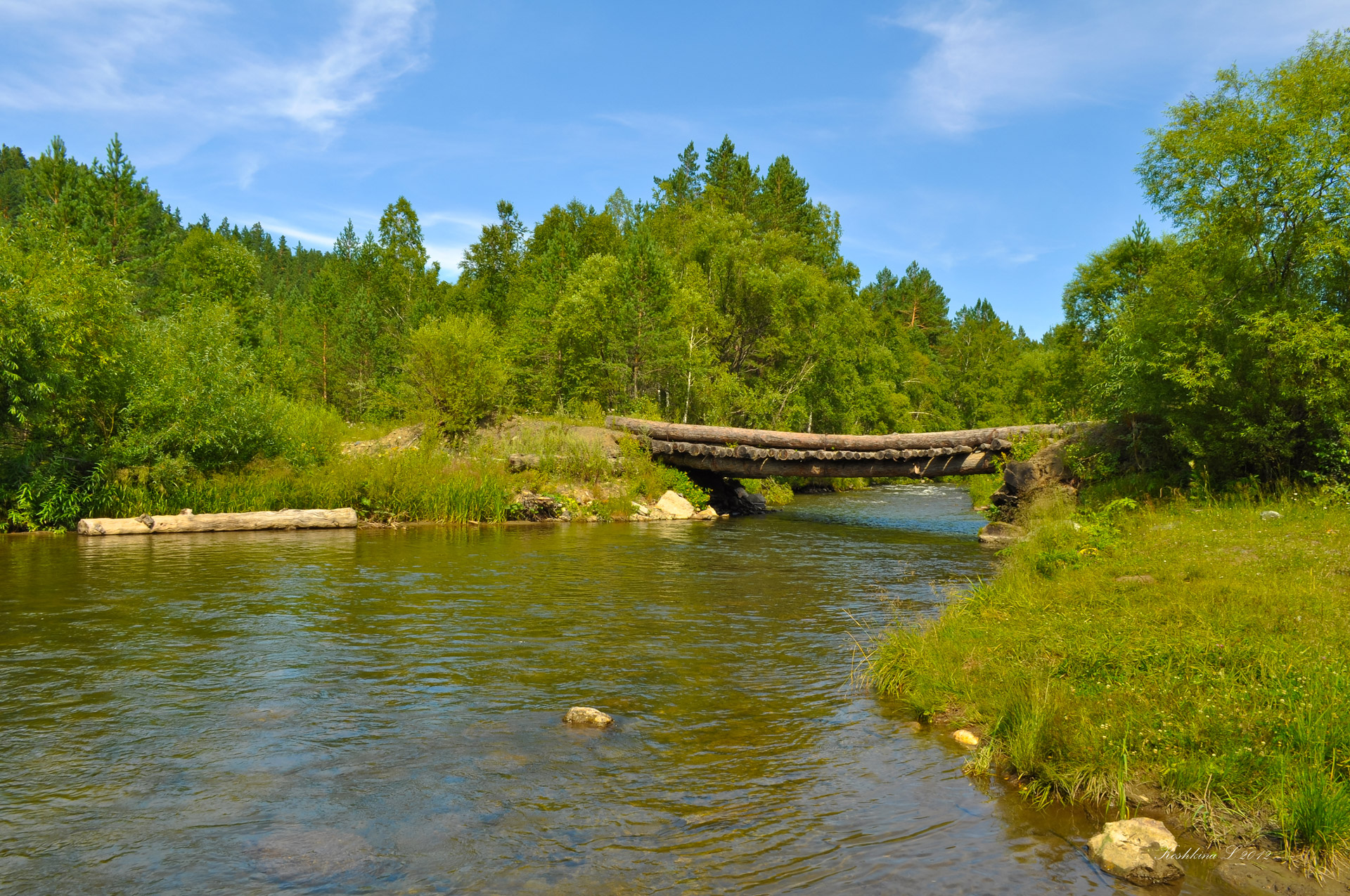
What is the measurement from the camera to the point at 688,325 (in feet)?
148

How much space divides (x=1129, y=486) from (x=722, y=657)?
1308 cm

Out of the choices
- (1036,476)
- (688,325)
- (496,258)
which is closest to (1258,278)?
(1036,476)

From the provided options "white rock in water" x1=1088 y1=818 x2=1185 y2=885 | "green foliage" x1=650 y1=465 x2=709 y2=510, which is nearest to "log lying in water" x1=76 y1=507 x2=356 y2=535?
"green foliage" x1=650 y1=465 x2=709 y2=510

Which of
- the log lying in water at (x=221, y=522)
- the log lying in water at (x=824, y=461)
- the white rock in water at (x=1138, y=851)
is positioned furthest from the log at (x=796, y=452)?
the white rock in water at (x=1138, y=851)

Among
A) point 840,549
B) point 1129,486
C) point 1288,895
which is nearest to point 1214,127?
point 1129,486

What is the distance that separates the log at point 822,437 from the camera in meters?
25.3

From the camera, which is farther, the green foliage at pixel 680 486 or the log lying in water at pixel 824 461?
the green foliage at pixel 680 486

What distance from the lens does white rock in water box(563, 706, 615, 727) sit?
284 inches

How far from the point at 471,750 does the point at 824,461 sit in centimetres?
2289

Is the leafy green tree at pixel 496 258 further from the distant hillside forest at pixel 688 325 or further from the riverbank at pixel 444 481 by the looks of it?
the riverbank at pixel 444 481

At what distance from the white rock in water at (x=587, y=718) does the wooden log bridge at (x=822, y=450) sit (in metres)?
20.5

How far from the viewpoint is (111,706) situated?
24.1ft

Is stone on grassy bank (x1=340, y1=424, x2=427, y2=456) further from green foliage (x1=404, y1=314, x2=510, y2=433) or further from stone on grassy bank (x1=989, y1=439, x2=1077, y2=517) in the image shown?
stone on grassy bank (x1=989, y1=439, x2=1077, y2=517)

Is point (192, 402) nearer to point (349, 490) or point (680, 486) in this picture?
point (349, 490)
